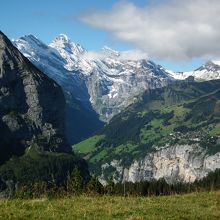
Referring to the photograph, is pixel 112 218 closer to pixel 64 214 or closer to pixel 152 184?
pixel 64 214

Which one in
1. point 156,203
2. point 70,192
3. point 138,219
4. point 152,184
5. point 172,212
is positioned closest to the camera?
point 138,219

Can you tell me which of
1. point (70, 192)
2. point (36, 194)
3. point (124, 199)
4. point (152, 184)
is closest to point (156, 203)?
point (124, 199)

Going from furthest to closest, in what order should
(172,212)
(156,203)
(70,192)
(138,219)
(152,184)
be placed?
(152,184)
(70,192)
(156,203)
(172,212)
(138,219)

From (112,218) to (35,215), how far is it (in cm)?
355

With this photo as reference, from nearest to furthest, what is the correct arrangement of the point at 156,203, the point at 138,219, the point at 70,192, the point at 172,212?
the point at 138,219 < the point at 172,212 < the point at 156,203 < the point at 70,192

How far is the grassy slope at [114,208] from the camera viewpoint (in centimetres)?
2203

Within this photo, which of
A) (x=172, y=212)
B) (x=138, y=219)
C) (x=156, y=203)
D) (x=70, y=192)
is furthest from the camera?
(x=70, y=192)

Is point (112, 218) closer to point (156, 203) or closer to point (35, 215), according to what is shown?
point (35, 215)

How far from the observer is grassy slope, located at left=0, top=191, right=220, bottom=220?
2203 centimetres

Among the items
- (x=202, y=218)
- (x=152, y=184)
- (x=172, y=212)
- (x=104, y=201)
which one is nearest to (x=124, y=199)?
(x=104, y=201)

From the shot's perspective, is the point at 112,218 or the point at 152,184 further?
the point at 152,184

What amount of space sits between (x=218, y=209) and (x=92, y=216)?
6881 mm

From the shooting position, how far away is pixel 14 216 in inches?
845

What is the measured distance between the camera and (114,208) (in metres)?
24.2
